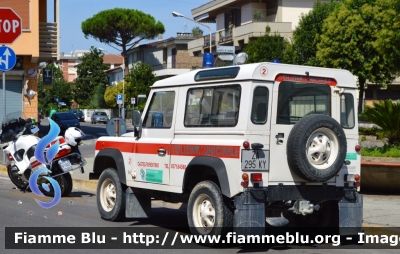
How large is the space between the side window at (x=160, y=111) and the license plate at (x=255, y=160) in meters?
1.87

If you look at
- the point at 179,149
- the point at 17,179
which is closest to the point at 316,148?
the point at 179,149

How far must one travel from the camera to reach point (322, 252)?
8.39m

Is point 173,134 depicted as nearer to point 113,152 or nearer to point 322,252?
point 113,152

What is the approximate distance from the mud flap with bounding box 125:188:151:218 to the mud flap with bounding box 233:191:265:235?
2559 mm

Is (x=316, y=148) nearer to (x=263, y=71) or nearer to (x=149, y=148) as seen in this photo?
(x=263, y=71)

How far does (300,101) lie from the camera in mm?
8680

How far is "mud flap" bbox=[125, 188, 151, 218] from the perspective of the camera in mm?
10148

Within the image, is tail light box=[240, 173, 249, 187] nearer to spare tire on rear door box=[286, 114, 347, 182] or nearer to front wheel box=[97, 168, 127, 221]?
spare tire on rear door box=[286, 114, 347, 182]

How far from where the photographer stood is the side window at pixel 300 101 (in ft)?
27.7

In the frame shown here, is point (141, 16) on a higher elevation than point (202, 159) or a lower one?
higher

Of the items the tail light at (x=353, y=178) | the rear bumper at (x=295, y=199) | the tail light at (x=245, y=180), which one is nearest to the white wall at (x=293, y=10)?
the rear bumper at (x=295, y=199)

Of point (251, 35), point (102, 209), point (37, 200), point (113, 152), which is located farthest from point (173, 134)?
point (251, 35)

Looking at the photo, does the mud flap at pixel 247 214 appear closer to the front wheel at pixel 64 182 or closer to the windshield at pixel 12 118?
the front wheel at pixel 64 182

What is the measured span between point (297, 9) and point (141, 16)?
30670mm
